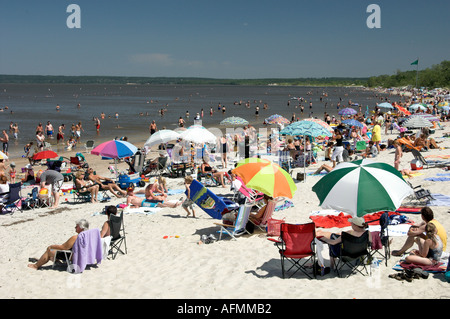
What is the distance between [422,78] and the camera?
110 metres

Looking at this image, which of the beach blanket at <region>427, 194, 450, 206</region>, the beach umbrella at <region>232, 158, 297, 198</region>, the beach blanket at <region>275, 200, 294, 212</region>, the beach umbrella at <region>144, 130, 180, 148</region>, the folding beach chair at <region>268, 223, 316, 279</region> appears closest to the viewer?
the folding beach chair at <region>268, 223, 316, 279</region>

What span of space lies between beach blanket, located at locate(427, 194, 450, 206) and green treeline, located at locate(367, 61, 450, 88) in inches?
3671

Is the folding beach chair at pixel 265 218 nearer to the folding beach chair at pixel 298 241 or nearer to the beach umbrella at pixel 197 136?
the folding beach chair at pixel 298 241

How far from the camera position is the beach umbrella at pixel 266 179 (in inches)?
289

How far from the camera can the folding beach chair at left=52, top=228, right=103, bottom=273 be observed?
6.36m

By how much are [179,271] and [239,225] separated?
1.73 m

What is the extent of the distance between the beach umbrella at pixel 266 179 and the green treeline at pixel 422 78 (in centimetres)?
9610

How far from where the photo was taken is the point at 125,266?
21.7 ft

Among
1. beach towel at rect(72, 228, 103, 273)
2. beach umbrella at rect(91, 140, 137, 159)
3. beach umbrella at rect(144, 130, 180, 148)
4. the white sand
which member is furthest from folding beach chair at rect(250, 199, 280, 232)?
beach umbrella at rect(144, 130, 180, 148)

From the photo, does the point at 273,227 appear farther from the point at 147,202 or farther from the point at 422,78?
the point at 422,78

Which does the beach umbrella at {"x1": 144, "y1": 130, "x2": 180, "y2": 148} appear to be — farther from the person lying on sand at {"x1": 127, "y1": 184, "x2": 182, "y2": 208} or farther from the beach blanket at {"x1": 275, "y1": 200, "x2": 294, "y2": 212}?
the beach blanket at {"x1": 275, "y1": 200, "x2": 294, "y2": 212}

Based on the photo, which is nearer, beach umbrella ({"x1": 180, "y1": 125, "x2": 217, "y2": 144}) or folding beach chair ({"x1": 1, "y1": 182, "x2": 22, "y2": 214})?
folding beach chair ({"x1": 1, "y1": 182, "x2": 22, "y2": 214})
